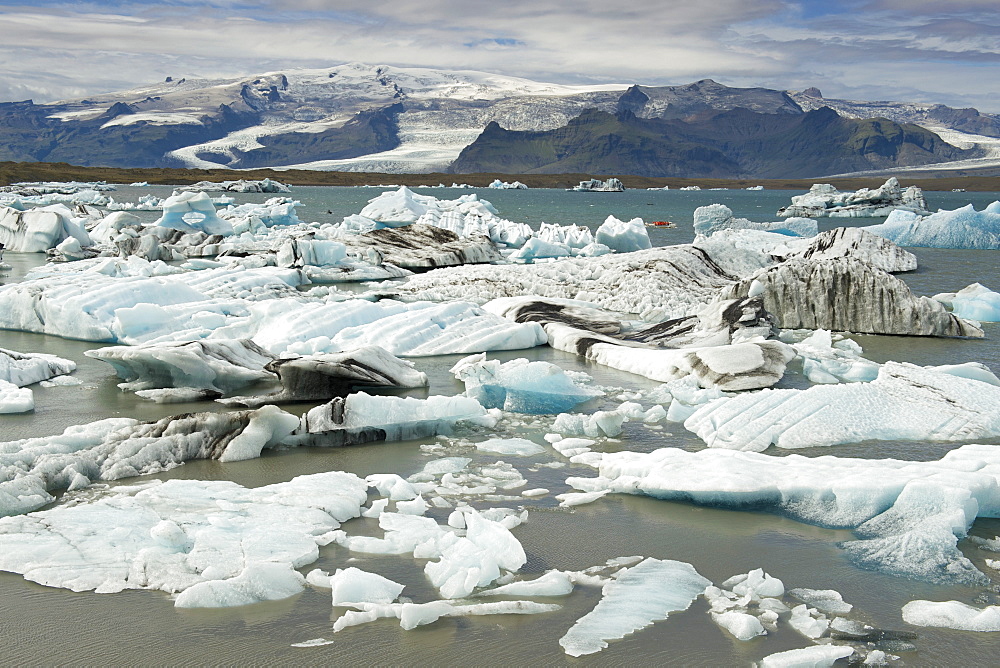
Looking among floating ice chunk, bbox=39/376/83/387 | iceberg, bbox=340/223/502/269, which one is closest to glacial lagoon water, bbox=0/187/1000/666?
floating ice chunk, bbox=39/376/83/387

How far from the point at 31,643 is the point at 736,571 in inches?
96.2

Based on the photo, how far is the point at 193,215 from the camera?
68.7ft

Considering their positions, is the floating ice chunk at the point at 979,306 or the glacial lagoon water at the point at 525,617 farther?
the floating ice chunk at the point at 979,306

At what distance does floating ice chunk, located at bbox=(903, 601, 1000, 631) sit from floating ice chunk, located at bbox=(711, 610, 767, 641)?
552mm

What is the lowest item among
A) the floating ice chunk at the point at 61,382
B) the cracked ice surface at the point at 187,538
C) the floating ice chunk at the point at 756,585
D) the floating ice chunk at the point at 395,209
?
the floating ice chunk at the point at 61,382

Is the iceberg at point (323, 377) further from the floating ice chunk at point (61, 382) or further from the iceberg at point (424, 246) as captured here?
the iceberg at point (424, 246)

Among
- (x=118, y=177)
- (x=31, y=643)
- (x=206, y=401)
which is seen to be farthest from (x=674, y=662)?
(x=118, y=177)

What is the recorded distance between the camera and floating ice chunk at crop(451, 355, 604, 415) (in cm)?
560

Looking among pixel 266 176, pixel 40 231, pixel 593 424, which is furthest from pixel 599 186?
pixel 593 424

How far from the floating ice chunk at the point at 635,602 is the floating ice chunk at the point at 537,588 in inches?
5.9

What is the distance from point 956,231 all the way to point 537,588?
22.6 m

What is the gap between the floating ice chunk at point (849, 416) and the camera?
4.87 meters

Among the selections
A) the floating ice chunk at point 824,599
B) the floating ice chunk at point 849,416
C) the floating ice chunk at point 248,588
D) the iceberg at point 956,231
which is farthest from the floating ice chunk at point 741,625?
the iceberg at point 956,231

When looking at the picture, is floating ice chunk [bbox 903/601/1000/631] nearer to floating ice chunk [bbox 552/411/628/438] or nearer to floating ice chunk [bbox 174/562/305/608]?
floating ice chunk [bbox 174/562/305/608]
